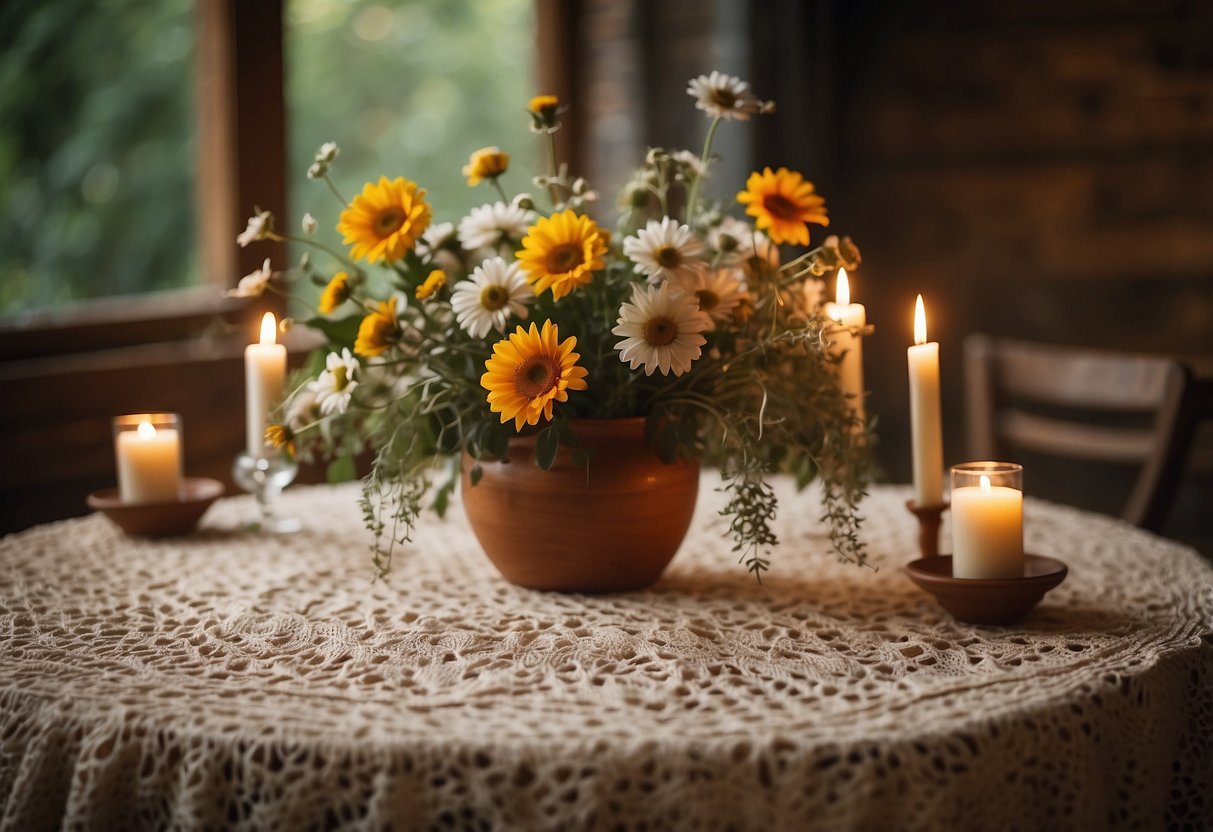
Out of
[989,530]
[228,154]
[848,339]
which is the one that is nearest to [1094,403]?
[848,339]

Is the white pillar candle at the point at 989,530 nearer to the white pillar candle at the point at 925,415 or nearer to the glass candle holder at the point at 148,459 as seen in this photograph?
the white pillar candle at the point at 925,415

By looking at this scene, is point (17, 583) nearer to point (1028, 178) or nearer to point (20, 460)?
point (20, 460)

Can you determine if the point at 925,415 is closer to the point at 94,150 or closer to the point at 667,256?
the point at 667,256

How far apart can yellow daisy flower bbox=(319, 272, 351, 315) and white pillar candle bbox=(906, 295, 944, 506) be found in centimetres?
54

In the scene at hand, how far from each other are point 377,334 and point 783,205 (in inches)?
15.4

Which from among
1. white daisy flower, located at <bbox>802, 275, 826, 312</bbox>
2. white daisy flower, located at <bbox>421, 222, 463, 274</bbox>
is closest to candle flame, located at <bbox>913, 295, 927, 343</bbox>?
white daisy flower, located at <bbox>802, 275, 826, 312</bbox>

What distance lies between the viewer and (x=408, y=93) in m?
2.90

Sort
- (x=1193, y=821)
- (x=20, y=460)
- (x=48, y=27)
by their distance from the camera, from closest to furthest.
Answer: (x=1193, y=821), (x=20, y=460), (x=48, y=27)

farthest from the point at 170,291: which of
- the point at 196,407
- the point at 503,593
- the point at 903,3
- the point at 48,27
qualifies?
the point at 903,3

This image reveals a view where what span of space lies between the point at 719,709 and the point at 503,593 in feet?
1.22

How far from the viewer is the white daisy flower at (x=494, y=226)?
113 cm

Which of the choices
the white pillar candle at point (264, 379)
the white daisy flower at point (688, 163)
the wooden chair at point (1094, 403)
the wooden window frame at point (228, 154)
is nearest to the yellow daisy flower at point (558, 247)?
the white daisy flower at point (688, 163)

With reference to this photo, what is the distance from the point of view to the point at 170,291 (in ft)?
7.97

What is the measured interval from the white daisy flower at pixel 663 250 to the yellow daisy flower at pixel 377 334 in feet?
0.72
